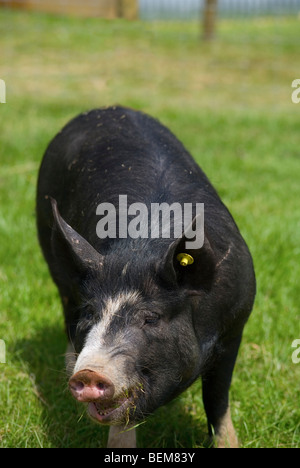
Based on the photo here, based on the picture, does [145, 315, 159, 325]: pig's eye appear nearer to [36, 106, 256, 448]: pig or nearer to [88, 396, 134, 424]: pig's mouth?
[36, 106, 256, 448]: pig

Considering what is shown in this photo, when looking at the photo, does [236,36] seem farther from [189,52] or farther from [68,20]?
[68,20]

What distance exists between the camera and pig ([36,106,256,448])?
262cm

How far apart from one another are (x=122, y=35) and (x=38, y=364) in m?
11.7

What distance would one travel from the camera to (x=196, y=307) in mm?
2977

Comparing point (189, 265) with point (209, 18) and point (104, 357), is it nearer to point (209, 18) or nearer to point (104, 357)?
point (104, 357)

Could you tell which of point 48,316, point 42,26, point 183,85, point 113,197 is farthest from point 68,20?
point 113,197
